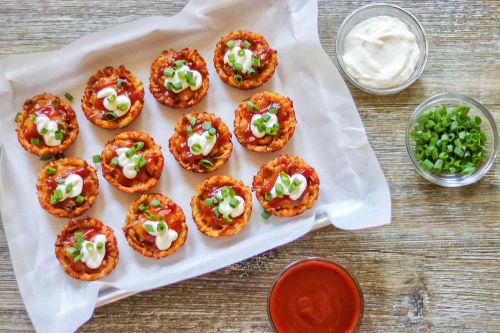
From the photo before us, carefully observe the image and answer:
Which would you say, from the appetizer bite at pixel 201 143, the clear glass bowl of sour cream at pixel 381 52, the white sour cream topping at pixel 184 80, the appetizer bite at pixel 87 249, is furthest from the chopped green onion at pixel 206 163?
the clear glass bowl of sour cream at pixel 381 52

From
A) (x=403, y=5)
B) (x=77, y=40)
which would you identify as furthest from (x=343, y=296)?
(x=77, y=40)

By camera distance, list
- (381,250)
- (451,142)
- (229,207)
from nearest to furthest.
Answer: (229,207), (451,142), (381,250)

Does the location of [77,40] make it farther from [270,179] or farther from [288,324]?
[288,324]

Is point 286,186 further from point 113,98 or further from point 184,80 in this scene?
point 113,98

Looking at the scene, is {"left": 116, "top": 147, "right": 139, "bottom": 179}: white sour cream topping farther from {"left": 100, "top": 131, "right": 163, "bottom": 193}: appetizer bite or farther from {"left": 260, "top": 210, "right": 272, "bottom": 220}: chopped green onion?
{"left": 260, "top": 210, "right": 272, "bottom": 220}: chopped green onion

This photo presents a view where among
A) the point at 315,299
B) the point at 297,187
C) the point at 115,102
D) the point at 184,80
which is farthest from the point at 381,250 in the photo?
the point at 115,102
